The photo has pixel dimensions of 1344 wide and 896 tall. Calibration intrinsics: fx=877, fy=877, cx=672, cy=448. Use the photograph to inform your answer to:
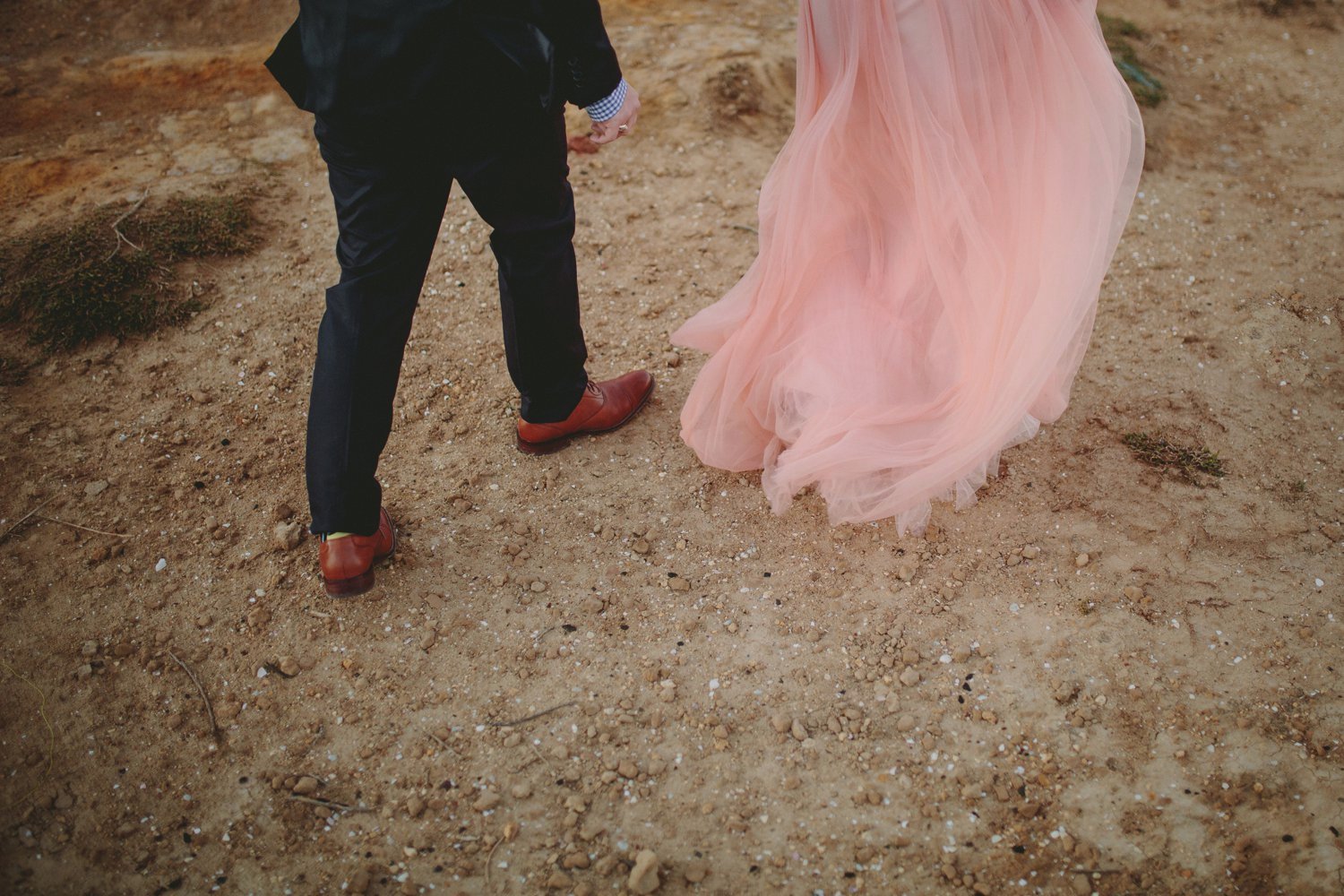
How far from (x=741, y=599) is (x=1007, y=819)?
0.84m

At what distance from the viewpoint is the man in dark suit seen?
178 centimetres

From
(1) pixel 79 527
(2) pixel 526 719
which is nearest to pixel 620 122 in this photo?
(2) pixel 526 719

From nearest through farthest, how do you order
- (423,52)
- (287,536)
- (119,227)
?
(423,52) → (287,536) → (119,227)

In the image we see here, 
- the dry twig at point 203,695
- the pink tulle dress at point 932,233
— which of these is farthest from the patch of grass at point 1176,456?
the dry twig at point 203,695

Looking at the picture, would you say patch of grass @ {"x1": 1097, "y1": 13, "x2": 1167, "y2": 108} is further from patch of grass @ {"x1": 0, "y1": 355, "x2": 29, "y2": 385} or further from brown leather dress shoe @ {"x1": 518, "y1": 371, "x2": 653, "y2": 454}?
patch of grass @ {"x1": 0, "y1": 355, "x2": 29, "y2": 385}

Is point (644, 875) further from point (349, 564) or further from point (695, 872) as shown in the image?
point (349, 564)

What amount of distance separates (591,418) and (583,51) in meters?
1.17

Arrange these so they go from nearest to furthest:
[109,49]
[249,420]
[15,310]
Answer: [249,420] → [15,310] → [109,49]

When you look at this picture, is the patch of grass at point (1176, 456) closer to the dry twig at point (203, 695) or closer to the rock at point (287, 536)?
the rock at point (287, 536)

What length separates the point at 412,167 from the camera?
2.01 meters

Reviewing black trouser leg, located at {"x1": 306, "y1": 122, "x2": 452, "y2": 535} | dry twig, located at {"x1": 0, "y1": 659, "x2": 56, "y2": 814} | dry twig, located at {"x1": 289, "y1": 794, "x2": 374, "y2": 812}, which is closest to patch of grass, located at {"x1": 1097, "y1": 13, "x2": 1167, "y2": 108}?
black trouser leg, located at {"x1": 306, "y1": 122, "x2": 452, "y2": 535}

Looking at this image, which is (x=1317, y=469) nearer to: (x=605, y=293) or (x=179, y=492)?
(x=605, y=293)

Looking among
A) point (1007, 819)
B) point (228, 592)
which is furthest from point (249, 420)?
point (1007, 819)

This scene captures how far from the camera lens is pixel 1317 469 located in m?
2.75
